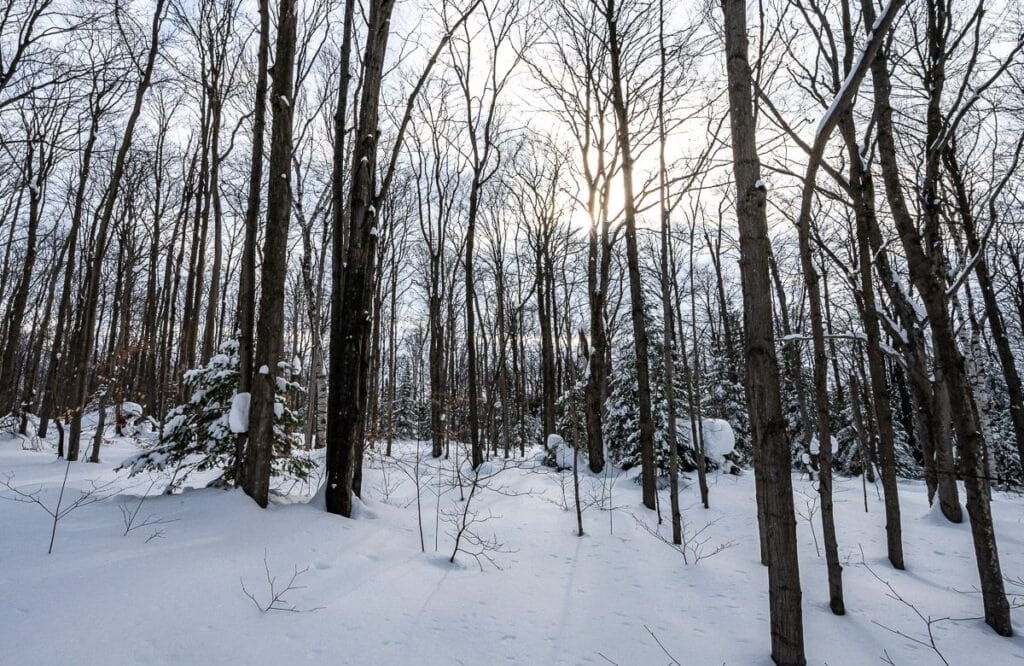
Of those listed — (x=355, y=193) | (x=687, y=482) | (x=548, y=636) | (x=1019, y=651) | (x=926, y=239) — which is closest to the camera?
(x=548, y=636)

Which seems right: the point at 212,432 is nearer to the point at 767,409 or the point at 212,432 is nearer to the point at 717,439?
the point at 767,409

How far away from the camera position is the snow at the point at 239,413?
4.70 m

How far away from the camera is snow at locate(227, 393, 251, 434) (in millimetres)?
4703

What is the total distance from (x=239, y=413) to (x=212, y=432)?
2.77 ft

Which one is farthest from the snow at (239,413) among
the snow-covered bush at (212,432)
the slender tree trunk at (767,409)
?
the slender tree trunk at (767,409)

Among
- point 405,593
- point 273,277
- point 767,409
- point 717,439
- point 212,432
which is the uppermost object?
point 273,277

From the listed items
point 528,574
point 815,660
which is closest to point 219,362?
point 528,574

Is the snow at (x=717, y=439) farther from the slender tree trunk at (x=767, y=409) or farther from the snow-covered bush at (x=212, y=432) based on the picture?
the slender tree trunk at (x=767, y=409)

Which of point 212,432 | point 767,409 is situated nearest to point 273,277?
point 212,432

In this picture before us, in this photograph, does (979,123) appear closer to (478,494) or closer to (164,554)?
(478,494)

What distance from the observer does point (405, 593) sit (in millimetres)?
3400

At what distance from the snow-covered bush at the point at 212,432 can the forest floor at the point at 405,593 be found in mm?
441

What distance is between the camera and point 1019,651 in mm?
3496

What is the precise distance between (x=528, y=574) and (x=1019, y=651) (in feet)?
12.3
